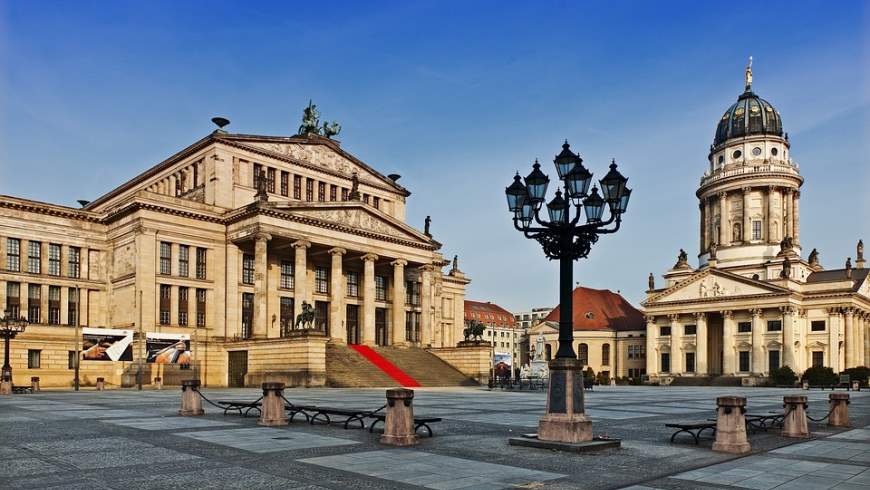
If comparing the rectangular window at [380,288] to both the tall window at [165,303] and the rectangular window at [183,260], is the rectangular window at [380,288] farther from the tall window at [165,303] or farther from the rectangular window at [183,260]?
the tall window at [165,303]

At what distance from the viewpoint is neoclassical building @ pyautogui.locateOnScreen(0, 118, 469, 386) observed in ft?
180

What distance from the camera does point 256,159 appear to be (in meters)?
64.6

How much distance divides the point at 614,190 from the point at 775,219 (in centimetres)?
10138

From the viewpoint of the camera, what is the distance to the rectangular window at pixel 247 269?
2479 inches

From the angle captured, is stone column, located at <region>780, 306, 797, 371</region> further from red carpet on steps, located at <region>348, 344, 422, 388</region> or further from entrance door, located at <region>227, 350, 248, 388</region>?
entrance door, located at <region>227, 350, 248, 388</region>

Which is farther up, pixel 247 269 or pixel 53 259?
pixel 53 259

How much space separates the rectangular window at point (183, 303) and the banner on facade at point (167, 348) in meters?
2.03

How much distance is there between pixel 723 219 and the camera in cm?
11112

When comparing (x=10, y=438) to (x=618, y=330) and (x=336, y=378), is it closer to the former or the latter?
(x=336, y=378)

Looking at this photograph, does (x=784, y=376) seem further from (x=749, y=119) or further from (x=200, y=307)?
(x=200, y=307)

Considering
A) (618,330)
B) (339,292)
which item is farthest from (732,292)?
(339,292)

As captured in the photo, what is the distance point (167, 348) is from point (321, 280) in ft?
55.3

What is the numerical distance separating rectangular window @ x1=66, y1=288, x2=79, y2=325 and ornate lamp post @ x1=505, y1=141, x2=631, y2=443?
50.6m

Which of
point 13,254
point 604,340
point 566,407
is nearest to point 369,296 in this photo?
point 13,254
